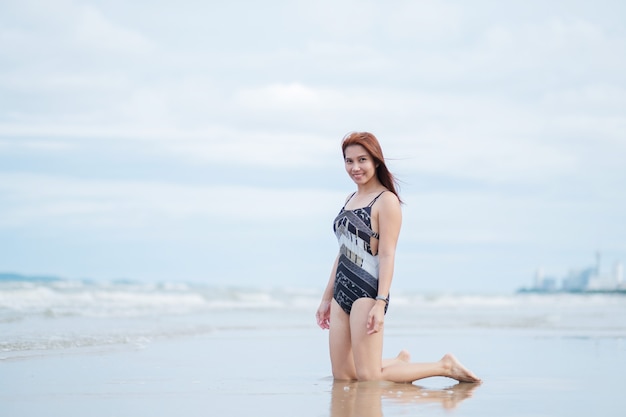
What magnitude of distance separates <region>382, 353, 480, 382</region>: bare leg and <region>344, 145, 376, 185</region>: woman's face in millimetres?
1291

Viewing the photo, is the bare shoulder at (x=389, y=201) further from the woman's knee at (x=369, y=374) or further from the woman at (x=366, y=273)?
the woman's knee at (x=369, y=374)

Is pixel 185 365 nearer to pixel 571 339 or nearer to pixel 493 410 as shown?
pixel 493 410

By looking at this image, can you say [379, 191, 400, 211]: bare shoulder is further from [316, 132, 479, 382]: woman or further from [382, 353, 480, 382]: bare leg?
[382, 353, 480, 382]: bare leg

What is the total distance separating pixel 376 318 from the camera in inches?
205

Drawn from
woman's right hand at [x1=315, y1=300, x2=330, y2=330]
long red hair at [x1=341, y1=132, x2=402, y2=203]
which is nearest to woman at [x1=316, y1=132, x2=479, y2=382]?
long red hair at [x1=341, y1=132, x2=402, y2=203]

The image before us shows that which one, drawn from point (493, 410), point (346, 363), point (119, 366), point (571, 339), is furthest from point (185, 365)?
point (571, 339)

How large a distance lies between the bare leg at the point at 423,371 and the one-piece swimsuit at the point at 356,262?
505mm

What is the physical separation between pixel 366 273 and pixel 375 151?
Result: 32.3 inches

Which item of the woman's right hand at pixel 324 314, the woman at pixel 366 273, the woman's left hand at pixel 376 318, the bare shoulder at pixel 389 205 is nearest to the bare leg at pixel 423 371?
the woman at pixel 366 273

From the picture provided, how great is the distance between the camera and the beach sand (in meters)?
4.49

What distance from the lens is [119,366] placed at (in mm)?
6414

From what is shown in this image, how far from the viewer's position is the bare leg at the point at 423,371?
5.49m

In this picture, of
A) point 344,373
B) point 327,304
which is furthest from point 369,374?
point 327,304

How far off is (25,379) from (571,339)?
6.47 m
